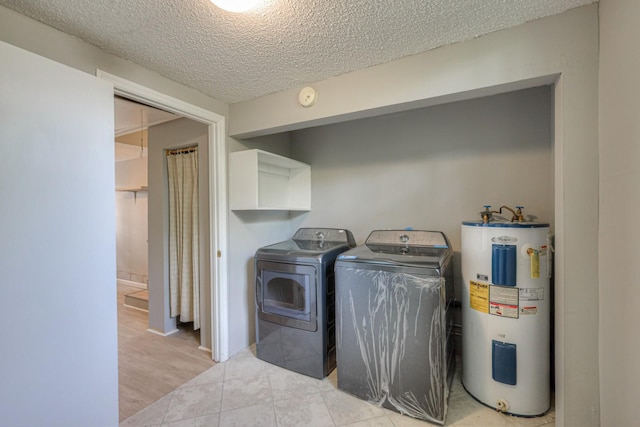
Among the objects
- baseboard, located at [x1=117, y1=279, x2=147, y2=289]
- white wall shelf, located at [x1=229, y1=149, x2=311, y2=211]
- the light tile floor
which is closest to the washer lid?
white wall shelf, located at [x1=229, y1=149, x2=311, y2=211]

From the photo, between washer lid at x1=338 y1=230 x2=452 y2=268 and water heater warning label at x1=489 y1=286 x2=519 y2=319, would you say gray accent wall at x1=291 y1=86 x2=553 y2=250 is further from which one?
water heater warning label at x1=489 y1=286 x2=519 y2=319

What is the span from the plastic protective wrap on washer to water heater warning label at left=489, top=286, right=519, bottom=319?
1.09 feet

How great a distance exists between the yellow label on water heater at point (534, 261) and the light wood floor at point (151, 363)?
8.04 ft

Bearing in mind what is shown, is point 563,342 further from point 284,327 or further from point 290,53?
point 290,53

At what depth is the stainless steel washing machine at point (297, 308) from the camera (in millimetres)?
1955

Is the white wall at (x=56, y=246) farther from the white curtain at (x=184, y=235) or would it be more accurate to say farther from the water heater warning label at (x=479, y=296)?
the water heater warning label at (x=479, y=296)

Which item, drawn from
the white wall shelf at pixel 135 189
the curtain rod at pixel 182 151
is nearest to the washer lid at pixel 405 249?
the curtain rod at pixel 182 151

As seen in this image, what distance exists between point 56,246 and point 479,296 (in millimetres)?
2271

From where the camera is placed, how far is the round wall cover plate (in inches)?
75.6

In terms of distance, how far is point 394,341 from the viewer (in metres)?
1.63

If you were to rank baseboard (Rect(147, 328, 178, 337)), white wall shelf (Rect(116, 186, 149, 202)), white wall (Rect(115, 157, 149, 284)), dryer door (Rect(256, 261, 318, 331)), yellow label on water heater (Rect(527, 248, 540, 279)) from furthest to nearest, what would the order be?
1. white wall (Rect(115, 157, 149, 284))
2. white wall shelf (Rect(116, 186, 149, 202))
3. baseboard (Rect(147, 328, 178, 337))
4. dryer door (Rect(256, 261, 318, 331))
5. yellow label on water heater (Rect(527, 248, 540, 279))

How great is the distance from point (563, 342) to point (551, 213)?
947mm

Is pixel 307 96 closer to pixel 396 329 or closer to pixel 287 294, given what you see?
pixel 287 294

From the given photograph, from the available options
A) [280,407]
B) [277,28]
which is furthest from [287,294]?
[277,28]
